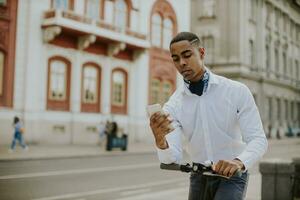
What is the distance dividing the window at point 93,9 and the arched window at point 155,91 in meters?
6.50

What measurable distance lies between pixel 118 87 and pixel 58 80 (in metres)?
4.89

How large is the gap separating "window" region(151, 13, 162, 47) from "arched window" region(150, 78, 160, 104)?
2.43 meters

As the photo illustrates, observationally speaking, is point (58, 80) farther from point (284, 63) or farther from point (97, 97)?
point (284, 63)

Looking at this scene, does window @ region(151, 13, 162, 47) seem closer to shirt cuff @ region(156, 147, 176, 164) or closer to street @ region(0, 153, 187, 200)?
street @ region(0, 153, 187, 200)

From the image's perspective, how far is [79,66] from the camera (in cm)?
2664

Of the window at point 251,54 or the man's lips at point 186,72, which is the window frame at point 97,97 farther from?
the man's lips at point 186,72

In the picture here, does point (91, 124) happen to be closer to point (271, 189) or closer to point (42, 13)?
point (42, 13)

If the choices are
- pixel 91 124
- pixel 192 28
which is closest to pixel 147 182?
pixel 91 124

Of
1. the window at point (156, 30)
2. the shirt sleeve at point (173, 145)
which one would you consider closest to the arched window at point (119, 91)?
the window at point (156, 30)

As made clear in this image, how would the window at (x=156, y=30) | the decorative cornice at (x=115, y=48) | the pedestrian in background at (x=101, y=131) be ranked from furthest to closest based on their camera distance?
1. the window at (x=156, y=30)
2. the decorative cornice at (x=115, y=48)
3. the pedestrian in background at (x=101, y=131)

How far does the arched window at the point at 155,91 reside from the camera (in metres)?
32.3

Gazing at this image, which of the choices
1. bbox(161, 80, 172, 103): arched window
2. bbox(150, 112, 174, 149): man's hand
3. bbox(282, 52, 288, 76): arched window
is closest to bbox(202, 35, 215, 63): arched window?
bbox(161, 80, 172, 103): arched window

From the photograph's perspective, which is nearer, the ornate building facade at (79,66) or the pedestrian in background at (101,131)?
the ornate building facade at (79,66)

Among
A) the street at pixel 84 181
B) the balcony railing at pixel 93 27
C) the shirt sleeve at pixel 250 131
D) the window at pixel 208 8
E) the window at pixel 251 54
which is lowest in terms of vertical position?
the street at pixel 84 181
